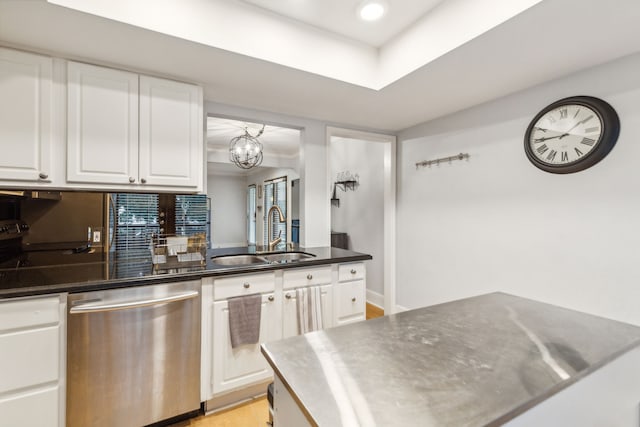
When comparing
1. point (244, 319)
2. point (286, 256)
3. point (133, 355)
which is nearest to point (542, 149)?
point (286, 256)

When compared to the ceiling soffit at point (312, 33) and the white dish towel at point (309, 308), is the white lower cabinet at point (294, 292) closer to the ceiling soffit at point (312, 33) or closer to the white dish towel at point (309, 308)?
the white dish towel at point (309, 308)

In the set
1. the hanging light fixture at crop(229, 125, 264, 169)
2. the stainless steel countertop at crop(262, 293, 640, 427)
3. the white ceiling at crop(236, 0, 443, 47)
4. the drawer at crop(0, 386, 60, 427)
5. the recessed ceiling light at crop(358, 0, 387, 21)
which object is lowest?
the drawer at crop(0, 386, 60, 427)

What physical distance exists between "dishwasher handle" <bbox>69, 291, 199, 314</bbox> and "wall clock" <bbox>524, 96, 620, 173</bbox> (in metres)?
2.58

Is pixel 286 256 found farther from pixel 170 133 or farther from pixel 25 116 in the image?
pixel 25 116

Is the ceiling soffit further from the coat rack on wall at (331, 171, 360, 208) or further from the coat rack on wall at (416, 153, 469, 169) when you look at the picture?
the coat rack on wall at (331, 171, 360, 208)

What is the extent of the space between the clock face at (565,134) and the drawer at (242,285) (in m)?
2.16

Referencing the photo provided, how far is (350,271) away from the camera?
2391 mm

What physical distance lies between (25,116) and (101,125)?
350 mm

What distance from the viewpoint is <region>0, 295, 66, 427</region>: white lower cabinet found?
1.33 m

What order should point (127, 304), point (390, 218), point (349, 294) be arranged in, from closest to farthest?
point (127, 304), point (349, 294), point (390, 218)

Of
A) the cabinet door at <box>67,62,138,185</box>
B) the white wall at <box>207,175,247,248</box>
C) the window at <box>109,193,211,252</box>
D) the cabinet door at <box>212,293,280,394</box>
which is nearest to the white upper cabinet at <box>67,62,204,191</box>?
the cabinet door at <box>67,62,138,185</box>

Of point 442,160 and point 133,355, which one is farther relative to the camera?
point 442,160

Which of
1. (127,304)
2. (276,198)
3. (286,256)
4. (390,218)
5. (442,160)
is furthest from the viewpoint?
(276,198)

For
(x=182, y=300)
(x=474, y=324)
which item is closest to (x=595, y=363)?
(x=474, y=324)
